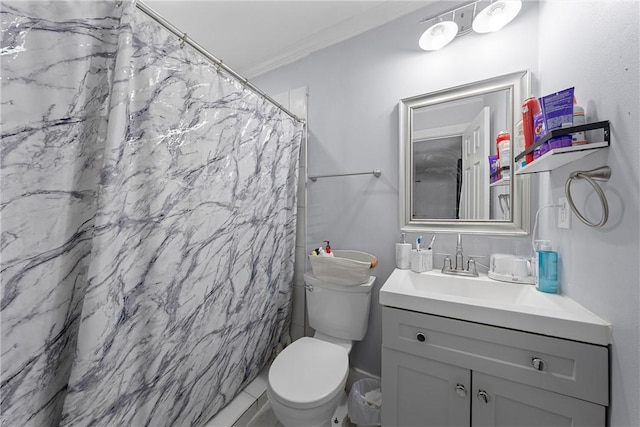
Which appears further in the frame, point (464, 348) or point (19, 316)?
point (464, 348)

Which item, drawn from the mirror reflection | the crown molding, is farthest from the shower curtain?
the mirror reflection

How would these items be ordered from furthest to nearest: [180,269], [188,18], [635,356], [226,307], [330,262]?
1. [188,18]
2. [330,262]
3. [226,307]
4. [180,269]
5. [635,356]

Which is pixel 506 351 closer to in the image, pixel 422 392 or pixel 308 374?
pixel 422 392

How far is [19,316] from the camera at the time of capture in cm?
64

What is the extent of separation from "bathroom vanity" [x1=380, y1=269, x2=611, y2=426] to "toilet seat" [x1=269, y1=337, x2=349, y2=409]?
9.5 inches

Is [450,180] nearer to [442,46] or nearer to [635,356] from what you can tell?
[442,46]

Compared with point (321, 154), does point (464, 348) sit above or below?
below

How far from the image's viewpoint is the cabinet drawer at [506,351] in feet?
2.27

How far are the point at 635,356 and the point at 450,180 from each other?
92 cm

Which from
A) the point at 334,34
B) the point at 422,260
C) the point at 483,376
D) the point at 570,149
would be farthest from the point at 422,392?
the point at 334,34

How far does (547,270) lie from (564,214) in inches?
9.5

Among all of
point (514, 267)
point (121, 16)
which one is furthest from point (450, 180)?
point (121, 16)

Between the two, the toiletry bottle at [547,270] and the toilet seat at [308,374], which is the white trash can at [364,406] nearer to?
the toilet seat at [308,374]

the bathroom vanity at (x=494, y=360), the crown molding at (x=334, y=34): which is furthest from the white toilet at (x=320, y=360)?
the crown molding at (x=334, y=34)
